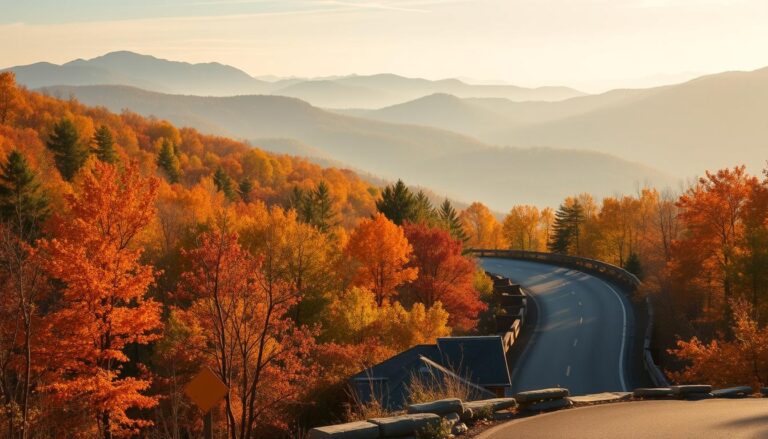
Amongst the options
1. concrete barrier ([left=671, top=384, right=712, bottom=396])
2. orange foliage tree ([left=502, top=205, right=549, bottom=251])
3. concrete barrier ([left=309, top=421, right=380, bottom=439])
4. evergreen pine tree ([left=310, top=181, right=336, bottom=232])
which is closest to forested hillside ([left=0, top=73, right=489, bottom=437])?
evergreen pine tree ([left=310, top=181, right=336, bottom=232])

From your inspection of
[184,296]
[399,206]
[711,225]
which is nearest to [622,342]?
[711,225]

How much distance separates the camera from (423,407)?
38.9ft

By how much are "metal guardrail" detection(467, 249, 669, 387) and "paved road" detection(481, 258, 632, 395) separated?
4.16 feet

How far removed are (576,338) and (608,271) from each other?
Result: 21.1 meters

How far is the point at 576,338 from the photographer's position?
Result: 45.4 meters

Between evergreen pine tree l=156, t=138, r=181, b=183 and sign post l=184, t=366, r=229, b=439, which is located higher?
evergreen pine tree l=156, t=138, r=181, b=183

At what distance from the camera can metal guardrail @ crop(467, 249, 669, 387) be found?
36381 millimetres

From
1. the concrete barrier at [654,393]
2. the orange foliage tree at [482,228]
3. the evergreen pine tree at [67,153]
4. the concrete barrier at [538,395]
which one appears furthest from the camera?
the orange foliage tree at [482,228]

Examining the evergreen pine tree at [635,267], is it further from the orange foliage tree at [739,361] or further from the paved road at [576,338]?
the orange foliage tree at [739,361]

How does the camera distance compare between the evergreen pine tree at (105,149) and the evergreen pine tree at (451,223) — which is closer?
the evergreen pine tree at (451,223)

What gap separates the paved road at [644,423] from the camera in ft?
39.1

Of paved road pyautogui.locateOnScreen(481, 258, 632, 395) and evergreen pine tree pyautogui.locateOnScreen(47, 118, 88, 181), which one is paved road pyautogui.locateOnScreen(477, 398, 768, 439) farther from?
evergreen pine tree pyautogui.locateOnScreen(47, 118, 88, 181)

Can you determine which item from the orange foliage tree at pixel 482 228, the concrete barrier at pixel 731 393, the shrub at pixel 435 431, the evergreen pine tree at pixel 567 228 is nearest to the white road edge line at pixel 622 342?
the concrete barrier at pixel 731 393

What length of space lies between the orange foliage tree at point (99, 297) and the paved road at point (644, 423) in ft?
57.2
